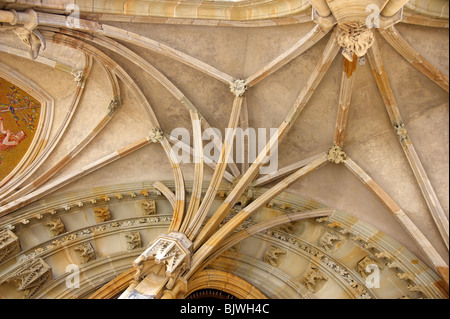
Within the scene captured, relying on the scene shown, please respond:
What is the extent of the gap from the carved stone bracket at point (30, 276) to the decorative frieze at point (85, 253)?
0.61 meters

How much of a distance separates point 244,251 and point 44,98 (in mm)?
5909

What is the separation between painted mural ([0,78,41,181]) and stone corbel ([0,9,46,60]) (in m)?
3.10

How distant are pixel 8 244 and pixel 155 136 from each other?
Answer: 3626 millimetres

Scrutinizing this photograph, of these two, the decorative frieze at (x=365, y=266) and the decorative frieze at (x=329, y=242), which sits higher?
the decorative frieze at (x=329, y=242)

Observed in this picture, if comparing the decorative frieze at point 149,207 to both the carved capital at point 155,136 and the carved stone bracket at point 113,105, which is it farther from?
the carved stone bracket at point 113,105

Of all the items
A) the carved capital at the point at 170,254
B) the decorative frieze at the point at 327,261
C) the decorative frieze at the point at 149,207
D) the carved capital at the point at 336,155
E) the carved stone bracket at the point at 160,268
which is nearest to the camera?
the carved stone bracket at the point at 160,268

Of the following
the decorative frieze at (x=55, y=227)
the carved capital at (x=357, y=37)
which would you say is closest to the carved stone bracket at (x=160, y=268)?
the decorative frieze at (x=55, y=227)

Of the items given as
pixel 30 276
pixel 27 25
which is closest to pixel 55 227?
pixel 30 276

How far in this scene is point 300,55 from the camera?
26.5ft

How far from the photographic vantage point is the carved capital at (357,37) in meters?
6.02

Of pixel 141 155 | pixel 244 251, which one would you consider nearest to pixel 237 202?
pixel 244 251

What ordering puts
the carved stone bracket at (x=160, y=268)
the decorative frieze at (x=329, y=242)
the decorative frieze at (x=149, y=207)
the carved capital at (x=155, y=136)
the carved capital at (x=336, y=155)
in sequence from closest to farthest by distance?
the carved stone bracket at (x=160, y=268), the decorative frieze at (x=329, y=242), the carved capital at (x=336, y=155), the decorative frieze at (x=149, y=207), the carved capital at (x=155, y=136)

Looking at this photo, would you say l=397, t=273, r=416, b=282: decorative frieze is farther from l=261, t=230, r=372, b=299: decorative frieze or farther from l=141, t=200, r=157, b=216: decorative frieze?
l=141, t=200, r=157, b=216: decorative frieze
